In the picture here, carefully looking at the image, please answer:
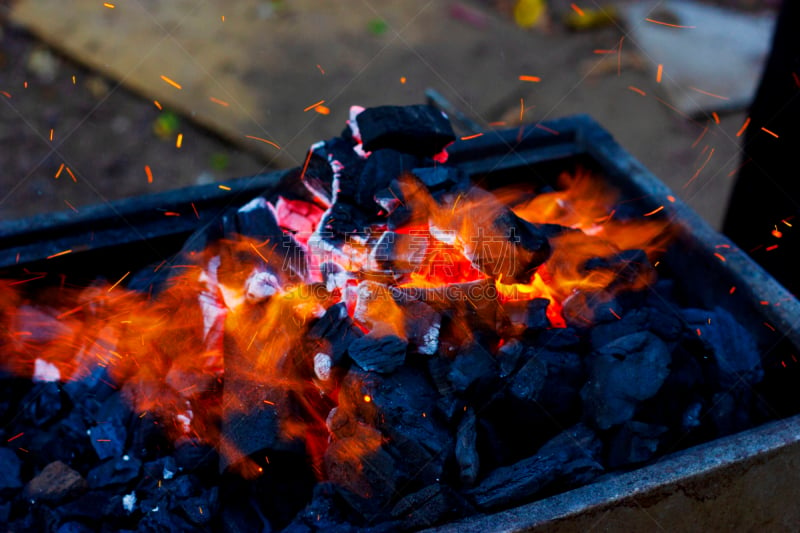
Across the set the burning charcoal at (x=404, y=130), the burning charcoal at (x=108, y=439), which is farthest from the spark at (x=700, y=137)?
the burning charcoal at (x=108, y=439)

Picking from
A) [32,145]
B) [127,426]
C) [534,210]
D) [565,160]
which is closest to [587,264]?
[534,210]

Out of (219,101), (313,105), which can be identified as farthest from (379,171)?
(219,101)

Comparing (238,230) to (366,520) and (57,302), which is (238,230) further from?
(366,520)

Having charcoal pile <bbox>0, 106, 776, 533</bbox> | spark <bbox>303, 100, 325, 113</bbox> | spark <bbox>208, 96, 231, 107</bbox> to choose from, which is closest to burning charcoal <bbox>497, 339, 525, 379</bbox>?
charcoal pile <bbox>0, 106, 776, 533</bbox>

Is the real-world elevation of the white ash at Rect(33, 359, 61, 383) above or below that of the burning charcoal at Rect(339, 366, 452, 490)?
below

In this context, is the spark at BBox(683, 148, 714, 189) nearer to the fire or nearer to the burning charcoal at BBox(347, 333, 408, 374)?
the fire
